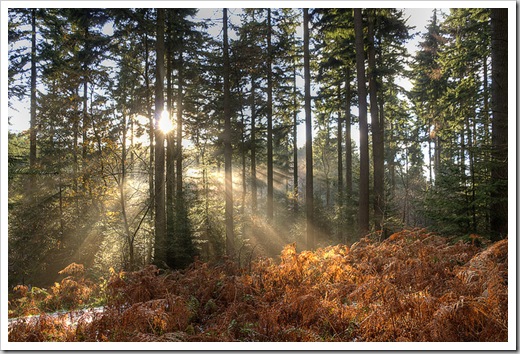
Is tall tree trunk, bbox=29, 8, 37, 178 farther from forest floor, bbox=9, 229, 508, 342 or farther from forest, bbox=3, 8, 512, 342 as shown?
forest floor, bbox=9, 229, 508, 342

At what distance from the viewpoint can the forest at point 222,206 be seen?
374 cm

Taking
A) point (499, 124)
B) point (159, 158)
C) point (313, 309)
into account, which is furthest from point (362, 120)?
point (313, 309)

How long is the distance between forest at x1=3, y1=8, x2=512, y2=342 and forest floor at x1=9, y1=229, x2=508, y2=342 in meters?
0.03

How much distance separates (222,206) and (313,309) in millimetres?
12325

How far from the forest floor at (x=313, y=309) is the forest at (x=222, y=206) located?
28mm

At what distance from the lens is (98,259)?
1140cm

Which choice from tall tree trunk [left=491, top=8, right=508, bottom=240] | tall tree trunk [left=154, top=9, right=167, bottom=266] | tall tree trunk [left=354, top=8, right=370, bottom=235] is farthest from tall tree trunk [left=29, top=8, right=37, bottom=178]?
tall tree trunk [left=491, top=8, right=508, bottom=240]

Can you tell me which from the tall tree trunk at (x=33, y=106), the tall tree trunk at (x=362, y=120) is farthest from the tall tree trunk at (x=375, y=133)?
the tall tree trunk at (x=33, y=106)

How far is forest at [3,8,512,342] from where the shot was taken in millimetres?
3736

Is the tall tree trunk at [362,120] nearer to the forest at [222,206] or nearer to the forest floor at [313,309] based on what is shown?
the forest at [222,206]

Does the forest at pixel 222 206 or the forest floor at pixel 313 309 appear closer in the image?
the forest floor at pixel 313 309

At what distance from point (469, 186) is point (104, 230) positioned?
42.6ft

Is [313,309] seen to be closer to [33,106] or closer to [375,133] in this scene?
[375,133]

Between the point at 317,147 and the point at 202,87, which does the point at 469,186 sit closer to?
the point at 202,87
